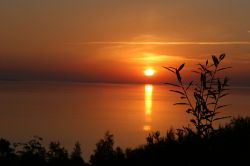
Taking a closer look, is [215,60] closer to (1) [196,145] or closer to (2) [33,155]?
(1) [196,145]

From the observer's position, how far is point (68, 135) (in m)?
76.4

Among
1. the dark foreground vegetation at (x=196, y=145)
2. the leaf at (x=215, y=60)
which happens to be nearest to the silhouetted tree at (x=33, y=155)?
the dark foreground vegetation at (x=196, y=145)

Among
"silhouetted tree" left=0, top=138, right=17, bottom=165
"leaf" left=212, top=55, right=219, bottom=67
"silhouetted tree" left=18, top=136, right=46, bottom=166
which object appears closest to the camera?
"leaf" left=212, top=55, right=219, bottom=67

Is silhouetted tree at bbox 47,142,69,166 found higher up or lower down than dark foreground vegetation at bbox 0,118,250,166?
higher up

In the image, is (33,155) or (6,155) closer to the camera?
(6,155)

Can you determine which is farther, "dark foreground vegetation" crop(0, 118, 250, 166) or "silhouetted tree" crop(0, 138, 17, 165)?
"silhouetted tree" crop(0, 138, 17, 165)

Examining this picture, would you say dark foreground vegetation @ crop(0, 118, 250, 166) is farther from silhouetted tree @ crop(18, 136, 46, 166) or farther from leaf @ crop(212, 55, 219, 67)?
leaf @ crop(212, 55, 219, 67)

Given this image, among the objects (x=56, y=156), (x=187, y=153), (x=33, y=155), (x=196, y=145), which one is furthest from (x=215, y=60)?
(x=56, y=156)

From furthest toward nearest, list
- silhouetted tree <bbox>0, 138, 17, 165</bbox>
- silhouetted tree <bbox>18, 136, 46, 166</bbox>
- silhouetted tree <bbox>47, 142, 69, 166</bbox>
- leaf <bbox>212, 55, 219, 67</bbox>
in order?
silhouetted tree <bbox>47, 142, 69, 166</bbox> < silhouetted tree <bbox>18, 136, 46, 166</bbox> < silhouetted tree <bbox>0, 138, 17, 165</bbox> < leaf <bbox>212, 55, 219, 67</bbox>

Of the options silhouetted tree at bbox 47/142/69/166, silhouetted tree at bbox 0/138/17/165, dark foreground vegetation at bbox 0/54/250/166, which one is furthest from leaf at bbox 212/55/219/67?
silhouetted tree at bbox 0/138/17/165

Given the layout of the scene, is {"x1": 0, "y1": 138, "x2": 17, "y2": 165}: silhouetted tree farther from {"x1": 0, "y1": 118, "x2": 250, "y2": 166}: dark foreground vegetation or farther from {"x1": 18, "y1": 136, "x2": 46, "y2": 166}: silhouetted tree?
{"x1": 18, "y1": 136, "x2": 46, "y2": 166}: silhouetted tree

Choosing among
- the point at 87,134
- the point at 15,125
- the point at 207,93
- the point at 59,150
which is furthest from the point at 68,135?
the point at 207,93

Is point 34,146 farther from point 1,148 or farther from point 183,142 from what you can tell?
point 183,142

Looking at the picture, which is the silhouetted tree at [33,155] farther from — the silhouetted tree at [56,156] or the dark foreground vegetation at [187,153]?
the silhouetted tree at [56,156]
